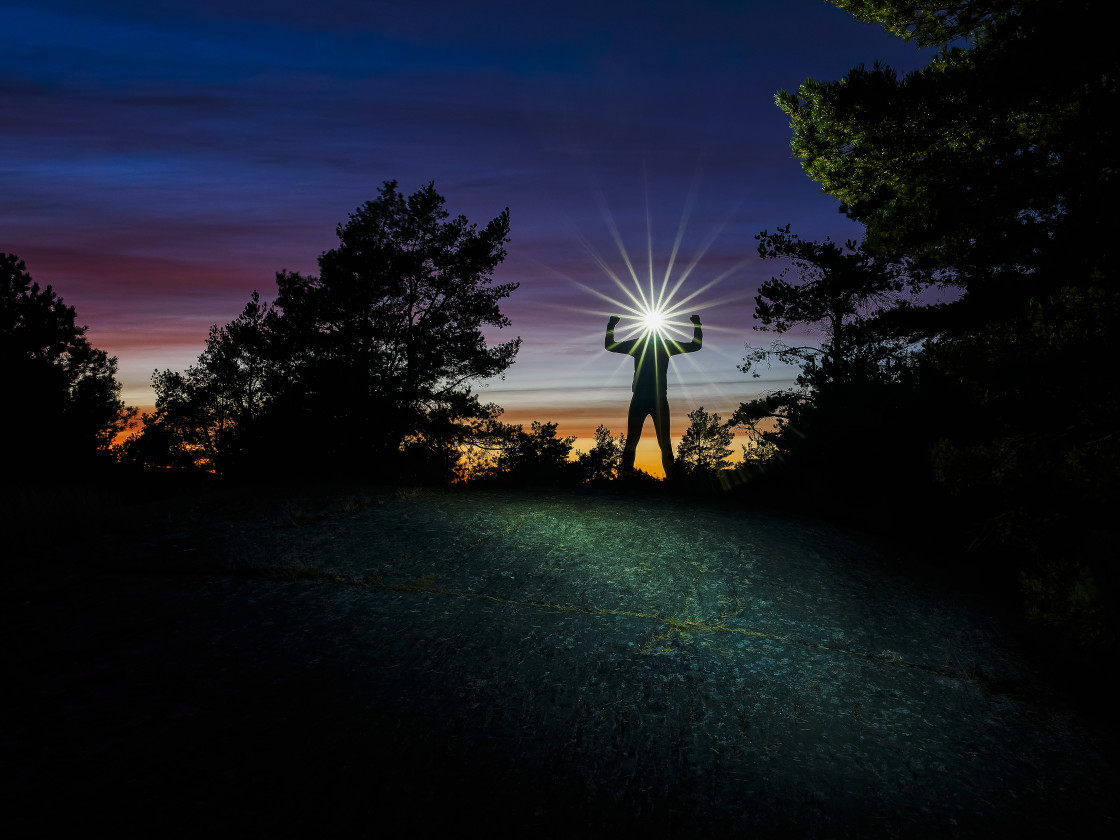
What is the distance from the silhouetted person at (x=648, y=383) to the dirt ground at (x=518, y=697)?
4276mm

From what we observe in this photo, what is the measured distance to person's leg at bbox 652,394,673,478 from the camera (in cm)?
993

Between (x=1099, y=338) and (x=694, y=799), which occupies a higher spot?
(x=1099, y=338)

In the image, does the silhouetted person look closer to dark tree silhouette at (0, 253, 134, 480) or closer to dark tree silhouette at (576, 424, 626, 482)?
dark tree silhouette at (576, 424, 626, 482)

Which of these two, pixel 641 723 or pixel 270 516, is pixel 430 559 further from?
pixel 641 723

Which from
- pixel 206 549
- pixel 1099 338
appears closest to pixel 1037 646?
pixel 1099 338

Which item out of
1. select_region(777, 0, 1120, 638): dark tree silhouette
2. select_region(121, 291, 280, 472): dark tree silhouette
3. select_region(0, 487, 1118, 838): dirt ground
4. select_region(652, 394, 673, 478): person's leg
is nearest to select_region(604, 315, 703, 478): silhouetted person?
select_region(652, 394, 673, 478): person's leg

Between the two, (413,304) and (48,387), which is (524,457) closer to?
(413,304)

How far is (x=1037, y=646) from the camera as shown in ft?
15.7

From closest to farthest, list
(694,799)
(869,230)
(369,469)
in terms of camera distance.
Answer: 1. (694,799)
2. (869,230)
3. (369,469)

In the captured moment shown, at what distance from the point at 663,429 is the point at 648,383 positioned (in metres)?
0.82

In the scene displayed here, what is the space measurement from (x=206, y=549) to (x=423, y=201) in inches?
453

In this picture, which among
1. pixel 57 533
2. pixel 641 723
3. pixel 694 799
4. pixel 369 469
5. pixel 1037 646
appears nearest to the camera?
pixel 694 799

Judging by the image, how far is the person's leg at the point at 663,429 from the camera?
9.93 meters

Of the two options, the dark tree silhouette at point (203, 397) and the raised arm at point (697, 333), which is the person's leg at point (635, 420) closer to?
the raised arm at point (697, 333)
